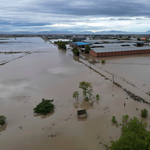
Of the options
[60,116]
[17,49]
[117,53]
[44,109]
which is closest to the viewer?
[60,116]

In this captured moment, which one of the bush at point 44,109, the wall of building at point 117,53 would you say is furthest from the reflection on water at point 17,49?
the bush at point 44,109

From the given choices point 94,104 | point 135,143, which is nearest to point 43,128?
point 94,104

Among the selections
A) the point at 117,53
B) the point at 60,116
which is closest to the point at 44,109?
the point at 60,116

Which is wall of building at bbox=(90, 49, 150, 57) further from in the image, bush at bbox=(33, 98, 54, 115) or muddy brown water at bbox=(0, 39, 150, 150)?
bush at bbox=(33, 98, 54, 115)

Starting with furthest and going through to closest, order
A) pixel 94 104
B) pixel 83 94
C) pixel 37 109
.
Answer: pixel 83 94 → pixel 94 104 → pixel 37 109

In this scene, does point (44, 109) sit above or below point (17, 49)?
below

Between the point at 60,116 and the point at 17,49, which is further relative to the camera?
the point at 17,49

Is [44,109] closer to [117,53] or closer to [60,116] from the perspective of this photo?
[60,116]

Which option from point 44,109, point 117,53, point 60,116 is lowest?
point 60,116

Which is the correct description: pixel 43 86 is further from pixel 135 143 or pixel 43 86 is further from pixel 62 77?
pixel 135 143

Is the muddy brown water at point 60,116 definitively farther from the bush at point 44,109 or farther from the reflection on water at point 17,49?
the reflection on water at point 17,49

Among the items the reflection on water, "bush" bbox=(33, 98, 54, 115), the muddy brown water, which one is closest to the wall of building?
the muddy brown water
